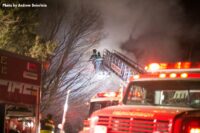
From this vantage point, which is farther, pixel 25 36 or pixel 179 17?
pixel 179 17

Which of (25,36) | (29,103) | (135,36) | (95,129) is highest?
(135,36)

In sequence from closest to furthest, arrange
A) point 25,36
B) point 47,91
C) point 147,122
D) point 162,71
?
1. point 147,122
2. point 162,71
3. point 25,36
4. point 47,91

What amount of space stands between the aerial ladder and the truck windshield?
7.53m

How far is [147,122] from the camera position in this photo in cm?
673

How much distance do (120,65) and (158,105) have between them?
10893 mm

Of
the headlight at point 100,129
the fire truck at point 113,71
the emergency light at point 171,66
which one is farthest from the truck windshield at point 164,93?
the fire truck at point 113,71

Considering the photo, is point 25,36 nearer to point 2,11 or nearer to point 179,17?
point 2,11

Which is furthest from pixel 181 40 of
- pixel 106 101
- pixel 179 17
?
pixel 106 101

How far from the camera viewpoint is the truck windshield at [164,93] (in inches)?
288

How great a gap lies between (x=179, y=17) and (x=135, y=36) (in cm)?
262

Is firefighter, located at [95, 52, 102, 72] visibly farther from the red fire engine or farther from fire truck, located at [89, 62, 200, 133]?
fire truck, located at [89, 62, 200, 133]

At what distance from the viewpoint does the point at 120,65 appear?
18375mm

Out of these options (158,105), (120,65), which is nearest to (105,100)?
(158,105)

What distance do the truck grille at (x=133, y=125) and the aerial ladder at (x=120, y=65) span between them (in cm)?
850
